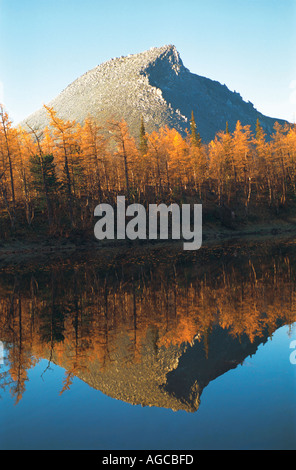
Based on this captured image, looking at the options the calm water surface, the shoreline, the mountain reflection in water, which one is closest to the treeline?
the shoreline

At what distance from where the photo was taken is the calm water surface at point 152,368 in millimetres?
4961

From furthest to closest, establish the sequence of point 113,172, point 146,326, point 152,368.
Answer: point 113,172, point 146,326, point 152,368

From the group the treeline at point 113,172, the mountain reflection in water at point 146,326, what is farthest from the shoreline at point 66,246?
→ the mountain reflection in water at point 146,326

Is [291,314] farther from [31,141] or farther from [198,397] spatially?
[31,141]

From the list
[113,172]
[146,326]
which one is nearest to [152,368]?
[146,326]

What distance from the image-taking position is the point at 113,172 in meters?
55.5

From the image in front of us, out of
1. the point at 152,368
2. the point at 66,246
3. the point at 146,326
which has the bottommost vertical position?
the point at 152,368

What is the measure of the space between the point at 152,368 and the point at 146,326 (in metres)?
2.60

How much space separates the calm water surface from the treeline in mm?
27531

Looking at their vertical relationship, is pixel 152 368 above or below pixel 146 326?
below

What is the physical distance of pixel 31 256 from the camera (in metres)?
32.7

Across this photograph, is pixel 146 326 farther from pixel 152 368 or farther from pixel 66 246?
pixel 66 246

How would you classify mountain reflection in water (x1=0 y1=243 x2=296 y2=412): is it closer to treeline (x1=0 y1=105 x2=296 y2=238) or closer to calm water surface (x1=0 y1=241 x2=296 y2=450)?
calm water surface (x1=0 y1=241 x2=296 y2=450)

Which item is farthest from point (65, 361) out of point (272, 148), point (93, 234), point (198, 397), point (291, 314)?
point (272, 148)
